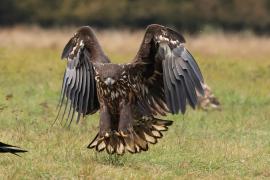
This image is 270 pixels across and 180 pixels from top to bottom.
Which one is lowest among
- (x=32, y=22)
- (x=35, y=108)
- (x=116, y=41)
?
(x=35, y=108)

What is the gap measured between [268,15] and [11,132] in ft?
132

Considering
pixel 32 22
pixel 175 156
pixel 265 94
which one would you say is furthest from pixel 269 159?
pixel 32 22

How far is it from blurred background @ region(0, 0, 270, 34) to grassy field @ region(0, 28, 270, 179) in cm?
2317

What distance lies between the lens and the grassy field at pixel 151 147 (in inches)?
400

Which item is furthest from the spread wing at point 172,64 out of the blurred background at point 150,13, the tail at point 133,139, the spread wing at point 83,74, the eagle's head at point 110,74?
the blurred background at point 150,13

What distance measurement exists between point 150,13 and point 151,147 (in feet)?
131

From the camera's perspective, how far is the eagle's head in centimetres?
1021

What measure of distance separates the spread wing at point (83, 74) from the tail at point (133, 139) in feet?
3.05

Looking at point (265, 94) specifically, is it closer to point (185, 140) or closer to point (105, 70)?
point (185, 140)

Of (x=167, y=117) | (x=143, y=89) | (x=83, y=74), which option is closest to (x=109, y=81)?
(x=143, y=89)

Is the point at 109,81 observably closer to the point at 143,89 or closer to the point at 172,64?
the point at 143,89

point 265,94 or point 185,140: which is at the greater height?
point 265,94

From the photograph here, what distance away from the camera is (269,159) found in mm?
11500

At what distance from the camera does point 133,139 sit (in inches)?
400
